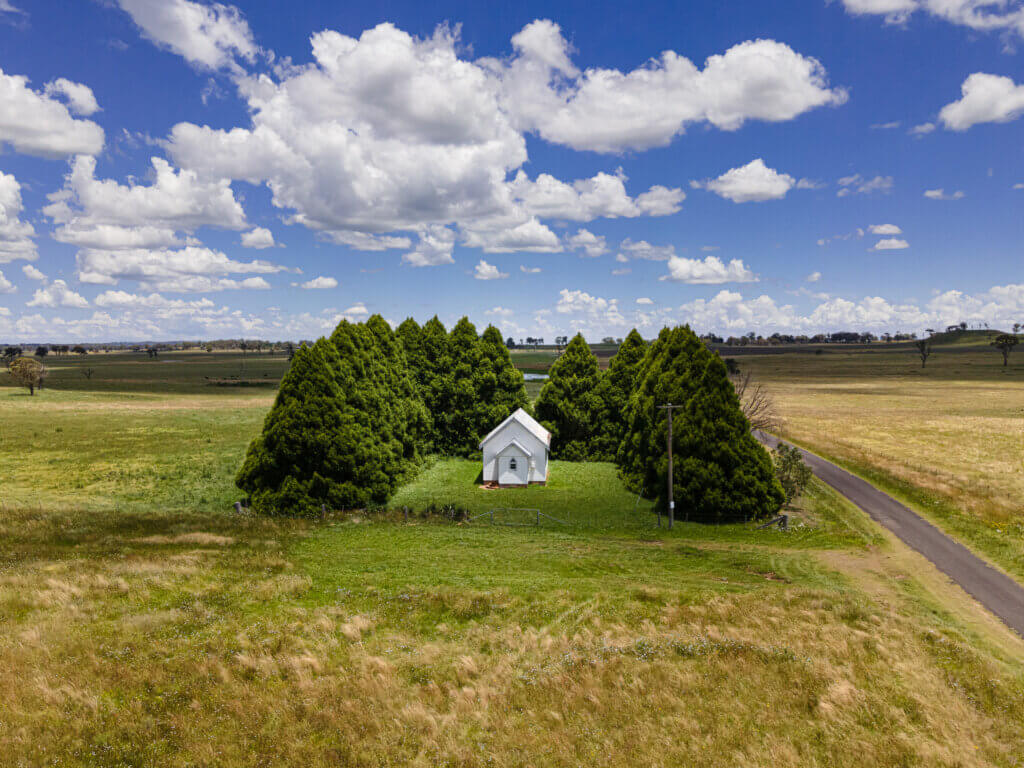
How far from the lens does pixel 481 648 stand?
1723 cm

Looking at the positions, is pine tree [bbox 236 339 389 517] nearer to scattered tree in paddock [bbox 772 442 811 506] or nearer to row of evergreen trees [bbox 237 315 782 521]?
row of evergreen trees [bbox 237 315 782 521]

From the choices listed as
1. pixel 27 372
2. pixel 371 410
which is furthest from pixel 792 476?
pixel 27 372

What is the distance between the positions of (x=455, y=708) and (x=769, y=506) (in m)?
27.0

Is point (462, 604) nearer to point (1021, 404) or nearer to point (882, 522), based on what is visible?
point (882, 522)

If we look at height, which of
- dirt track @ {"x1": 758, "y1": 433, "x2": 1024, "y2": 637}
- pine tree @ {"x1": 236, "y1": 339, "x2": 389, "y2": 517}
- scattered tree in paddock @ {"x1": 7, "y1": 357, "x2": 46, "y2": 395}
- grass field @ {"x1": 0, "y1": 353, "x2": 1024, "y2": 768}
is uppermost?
scattered tree in paddock @ {"x1": 7, "y1": 357, "x2": 46, "y2": 395}

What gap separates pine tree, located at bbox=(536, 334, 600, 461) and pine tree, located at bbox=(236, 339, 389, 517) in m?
22.0

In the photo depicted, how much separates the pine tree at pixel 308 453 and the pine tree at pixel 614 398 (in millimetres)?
24820

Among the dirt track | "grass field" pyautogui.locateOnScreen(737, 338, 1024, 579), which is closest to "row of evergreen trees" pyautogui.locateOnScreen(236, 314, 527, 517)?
the dirt track

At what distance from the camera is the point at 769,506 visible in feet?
111

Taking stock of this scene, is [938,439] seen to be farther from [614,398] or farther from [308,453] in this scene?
[308,453]

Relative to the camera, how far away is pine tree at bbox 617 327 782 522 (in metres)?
34.0

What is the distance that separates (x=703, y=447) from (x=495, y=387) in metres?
23.7

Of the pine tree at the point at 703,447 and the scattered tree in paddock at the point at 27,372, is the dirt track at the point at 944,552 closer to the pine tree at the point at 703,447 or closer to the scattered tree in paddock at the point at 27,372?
the pine tree at the point at 703,447

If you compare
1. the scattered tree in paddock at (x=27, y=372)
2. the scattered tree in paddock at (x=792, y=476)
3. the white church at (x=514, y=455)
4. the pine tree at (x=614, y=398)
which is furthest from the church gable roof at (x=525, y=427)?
the scattered tree in paddock at (x=27, y=372)
